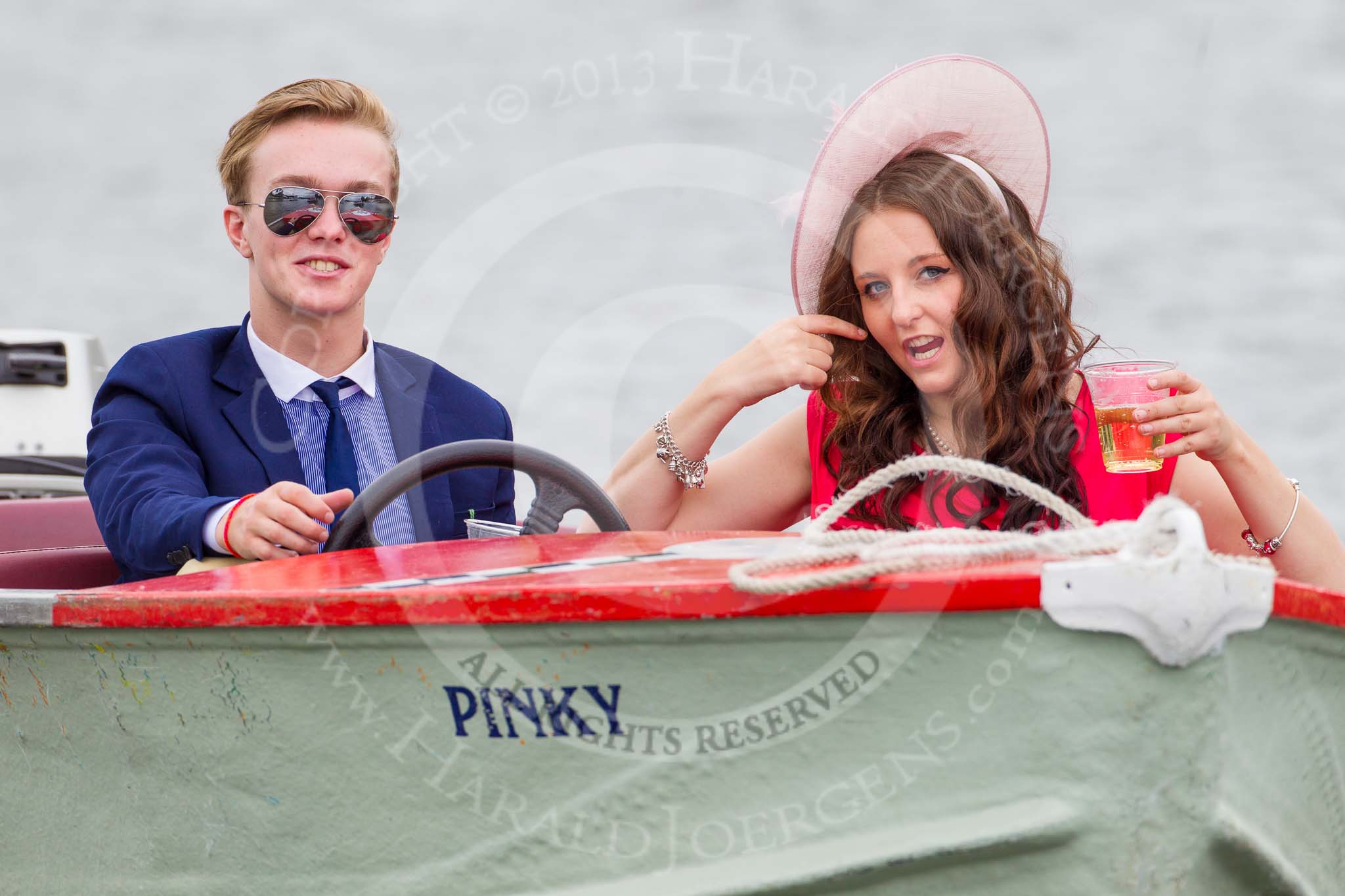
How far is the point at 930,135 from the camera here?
9.54 ft

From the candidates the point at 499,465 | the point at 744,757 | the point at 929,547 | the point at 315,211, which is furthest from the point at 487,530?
the point at 929,547

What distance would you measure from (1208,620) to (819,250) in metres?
1.45

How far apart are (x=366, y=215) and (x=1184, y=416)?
1627 mm

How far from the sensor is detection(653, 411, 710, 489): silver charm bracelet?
3.05 meters

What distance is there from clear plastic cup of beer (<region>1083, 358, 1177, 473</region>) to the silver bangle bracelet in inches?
12.8

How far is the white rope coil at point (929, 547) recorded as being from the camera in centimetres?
173

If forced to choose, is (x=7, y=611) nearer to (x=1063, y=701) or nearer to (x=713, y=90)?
(x=1063, y=701)

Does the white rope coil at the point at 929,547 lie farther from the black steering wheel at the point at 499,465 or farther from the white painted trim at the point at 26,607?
the white painted trim at the point at 26,607

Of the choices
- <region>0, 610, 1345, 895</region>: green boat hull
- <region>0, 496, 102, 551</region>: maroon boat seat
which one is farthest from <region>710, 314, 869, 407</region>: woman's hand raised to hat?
<region>0, 496, 102, 551</region>: maroon boat seat

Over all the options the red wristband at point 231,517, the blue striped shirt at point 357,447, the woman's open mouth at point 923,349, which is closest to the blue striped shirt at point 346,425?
the blue striped shirt at point 357,447

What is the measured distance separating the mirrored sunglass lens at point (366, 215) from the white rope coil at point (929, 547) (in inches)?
56.5

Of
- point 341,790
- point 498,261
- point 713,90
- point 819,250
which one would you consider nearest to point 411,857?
point 341,790

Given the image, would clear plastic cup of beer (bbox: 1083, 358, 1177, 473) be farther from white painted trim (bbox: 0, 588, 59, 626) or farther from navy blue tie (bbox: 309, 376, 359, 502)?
white painted trim (bbox: 0, 588, 59, 626)

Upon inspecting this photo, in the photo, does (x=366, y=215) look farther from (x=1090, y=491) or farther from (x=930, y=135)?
(x=1090, y=491)
